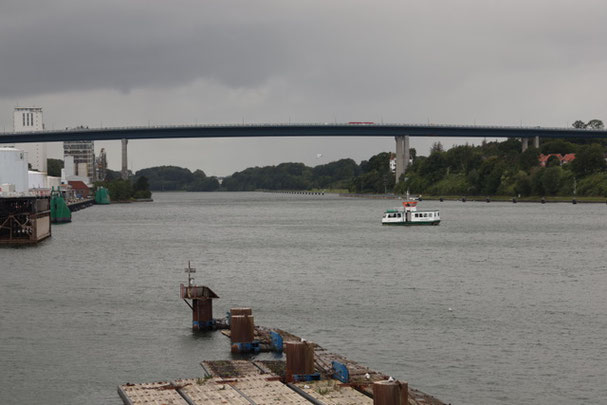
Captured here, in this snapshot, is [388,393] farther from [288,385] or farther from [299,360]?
[299,360]

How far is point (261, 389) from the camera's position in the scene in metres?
26.5

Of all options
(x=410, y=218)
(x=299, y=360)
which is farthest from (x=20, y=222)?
(x=299, y=360)

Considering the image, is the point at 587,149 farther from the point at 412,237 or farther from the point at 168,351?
the point at 168,351

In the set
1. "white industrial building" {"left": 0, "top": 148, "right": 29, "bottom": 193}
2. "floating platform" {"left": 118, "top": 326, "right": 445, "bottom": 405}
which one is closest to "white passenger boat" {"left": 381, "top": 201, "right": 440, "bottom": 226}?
"white industrial building" {"left": 0, "top": 148, "right": 29, "bottom": 193}

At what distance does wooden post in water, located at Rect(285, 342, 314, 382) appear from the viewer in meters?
27.7

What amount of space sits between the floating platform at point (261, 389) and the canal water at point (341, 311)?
196 cm

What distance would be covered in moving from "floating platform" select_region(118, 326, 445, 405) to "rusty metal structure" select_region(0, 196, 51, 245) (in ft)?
232

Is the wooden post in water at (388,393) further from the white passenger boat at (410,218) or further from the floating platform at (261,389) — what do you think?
the white passenger boat at (410,218)

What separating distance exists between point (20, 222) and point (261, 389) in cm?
7805

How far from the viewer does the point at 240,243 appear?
302 feet

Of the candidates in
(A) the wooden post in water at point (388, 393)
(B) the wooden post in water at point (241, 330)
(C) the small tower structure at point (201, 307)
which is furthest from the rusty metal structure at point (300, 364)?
(C) the small tower structure at point (201, 307)

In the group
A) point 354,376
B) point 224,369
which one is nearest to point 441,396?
point 354,376

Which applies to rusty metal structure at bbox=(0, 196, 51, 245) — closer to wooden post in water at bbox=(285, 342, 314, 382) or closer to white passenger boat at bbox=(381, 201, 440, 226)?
white passenger boat at bbox=(381, 201, 440, 226)

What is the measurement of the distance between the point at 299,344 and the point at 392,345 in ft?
27.8
